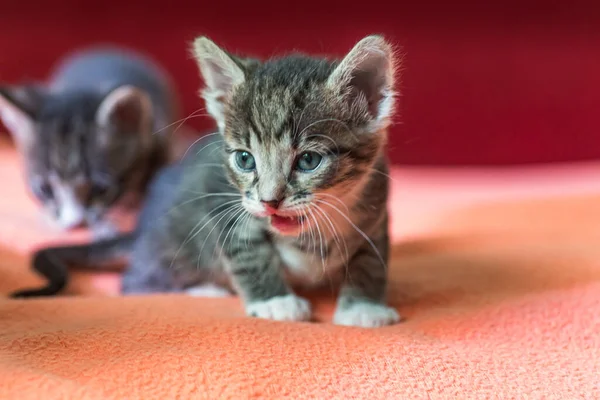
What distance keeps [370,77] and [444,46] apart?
67.5 inches

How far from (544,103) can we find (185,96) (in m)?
1.65

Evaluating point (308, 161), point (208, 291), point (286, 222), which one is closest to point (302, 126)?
point (308, 161)

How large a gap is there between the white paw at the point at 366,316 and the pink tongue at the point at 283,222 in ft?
0.72

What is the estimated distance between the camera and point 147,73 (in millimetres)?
2691

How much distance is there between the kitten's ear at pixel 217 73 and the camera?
52.2 inches

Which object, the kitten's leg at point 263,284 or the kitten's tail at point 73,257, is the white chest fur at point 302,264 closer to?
the kitten's leg at point 263,284

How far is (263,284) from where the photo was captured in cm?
136

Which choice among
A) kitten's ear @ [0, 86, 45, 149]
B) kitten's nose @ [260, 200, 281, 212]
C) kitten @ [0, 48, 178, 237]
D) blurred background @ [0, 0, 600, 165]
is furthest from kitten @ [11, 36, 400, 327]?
blurred background @ [0, 0, 600, 165]

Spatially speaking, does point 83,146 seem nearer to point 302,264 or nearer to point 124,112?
point 124,112

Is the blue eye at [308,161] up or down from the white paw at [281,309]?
up

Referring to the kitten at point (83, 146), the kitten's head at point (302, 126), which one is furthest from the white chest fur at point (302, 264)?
the kitten at point (83, 146)

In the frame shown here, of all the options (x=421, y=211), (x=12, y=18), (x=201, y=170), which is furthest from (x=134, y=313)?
(x=12, y=18)

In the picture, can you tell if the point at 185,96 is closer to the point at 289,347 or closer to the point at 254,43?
the point at 254,43

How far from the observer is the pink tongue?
1246mm
